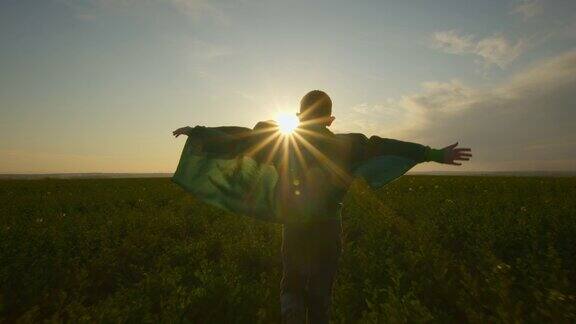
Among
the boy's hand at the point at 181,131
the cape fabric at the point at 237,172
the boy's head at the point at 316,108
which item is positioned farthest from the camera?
the boy's hand at the point at 181,131

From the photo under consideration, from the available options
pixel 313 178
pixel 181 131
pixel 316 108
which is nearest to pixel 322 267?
pixel 313 178

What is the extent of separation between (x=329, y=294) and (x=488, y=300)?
149 centimetres

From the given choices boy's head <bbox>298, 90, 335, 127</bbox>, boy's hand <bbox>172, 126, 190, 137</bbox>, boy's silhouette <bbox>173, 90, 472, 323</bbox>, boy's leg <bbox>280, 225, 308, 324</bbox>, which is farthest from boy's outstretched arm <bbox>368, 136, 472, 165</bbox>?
boy's hand <bbox>172, 126, 190, 137</bbox>

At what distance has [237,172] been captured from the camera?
3.99m

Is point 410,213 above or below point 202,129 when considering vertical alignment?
below

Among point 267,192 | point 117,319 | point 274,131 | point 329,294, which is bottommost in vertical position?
point 117,319

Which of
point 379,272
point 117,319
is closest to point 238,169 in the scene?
point 117,319

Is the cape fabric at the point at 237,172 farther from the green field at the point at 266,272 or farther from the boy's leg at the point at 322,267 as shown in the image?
the green field at the point at 266,272

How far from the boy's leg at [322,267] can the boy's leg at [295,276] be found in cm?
6

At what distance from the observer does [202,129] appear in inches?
159

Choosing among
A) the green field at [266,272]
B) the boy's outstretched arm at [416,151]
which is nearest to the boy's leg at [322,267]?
the green field at [266,272]

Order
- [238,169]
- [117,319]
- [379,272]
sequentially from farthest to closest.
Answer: [379,272], [238,169], [117,319]

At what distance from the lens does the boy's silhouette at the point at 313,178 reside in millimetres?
3180

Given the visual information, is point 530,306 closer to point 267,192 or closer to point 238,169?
point 267,192
